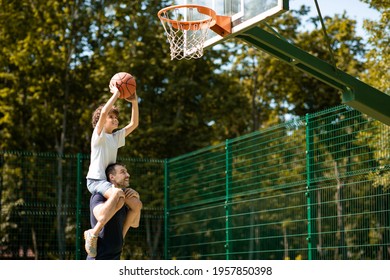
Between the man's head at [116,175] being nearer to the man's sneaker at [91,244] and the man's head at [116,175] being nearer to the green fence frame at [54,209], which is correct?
the man's sneaker at [91,244]

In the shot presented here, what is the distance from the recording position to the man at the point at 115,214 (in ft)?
23.7

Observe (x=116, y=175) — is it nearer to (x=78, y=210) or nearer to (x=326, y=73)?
(x=326, y=73)

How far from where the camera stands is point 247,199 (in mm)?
13438

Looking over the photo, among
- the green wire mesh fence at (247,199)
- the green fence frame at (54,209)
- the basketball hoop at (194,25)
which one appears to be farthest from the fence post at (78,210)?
the basketball hoop at (194,25)

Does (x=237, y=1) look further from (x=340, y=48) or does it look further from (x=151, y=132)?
(x=340, y=48)

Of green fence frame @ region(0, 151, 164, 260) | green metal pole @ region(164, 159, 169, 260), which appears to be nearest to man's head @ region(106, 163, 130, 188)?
green fence frame @ region(0, 151, 164, 260)

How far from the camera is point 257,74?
24266 millimetres

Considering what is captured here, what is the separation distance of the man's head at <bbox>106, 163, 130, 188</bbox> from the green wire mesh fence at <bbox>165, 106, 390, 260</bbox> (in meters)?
4.24

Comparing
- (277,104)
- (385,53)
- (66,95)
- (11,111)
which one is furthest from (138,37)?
(385,53)

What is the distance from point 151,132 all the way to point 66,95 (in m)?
2.44

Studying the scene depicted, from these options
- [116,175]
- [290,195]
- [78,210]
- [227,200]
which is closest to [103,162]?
[116,175]

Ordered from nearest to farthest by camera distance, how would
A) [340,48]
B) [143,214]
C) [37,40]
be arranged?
1. [143,214]
2. [37,40]
3. [340,48]
